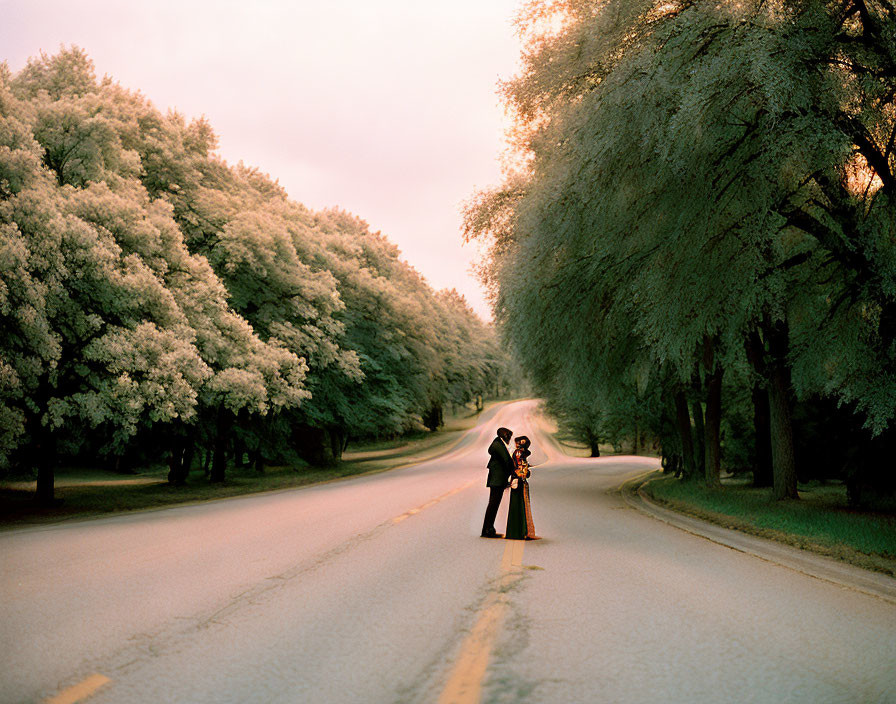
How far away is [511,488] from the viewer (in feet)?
32.4

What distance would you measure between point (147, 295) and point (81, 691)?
12074 millimetres

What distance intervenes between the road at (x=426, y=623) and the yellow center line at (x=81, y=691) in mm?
19

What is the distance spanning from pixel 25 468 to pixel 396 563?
24.5 m

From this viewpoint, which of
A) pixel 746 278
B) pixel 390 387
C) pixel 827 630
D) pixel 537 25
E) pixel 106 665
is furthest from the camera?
pixel 390 387

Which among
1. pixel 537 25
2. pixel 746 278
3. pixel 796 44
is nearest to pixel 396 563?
pixel 746 278

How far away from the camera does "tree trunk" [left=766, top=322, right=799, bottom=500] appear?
1373 centimetres

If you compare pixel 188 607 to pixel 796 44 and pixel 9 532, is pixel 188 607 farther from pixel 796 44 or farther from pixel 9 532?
pixel 796 44

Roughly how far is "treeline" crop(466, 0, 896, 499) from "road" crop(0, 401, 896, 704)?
416 centimetres

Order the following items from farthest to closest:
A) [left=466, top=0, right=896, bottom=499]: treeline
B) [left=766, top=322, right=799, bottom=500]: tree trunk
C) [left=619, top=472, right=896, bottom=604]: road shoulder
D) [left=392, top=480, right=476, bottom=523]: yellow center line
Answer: [left=766, top=322, right=799, bottom=500]: tree trunk
[left=392, top=480, right=476, bottom=523]: yellow center line
[left=466, top=0, right=896, bottom=499]: treeline
[left=619, top=472, right=896, bottom=604]: road shoulder

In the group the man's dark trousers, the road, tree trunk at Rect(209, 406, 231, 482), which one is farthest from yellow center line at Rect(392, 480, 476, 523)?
tree trunk at Rect(209, 406, 231, 482)

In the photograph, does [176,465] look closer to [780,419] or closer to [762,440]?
[780,419]

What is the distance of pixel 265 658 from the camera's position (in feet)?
14.2

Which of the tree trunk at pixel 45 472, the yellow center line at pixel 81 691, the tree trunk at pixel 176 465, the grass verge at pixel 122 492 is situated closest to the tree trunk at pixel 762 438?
the grass verge at pixel 122 492

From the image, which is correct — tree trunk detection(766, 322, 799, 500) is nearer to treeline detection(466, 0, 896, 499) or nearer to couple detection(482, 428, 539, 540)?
treeline detection(466, 0, 896, 499)
